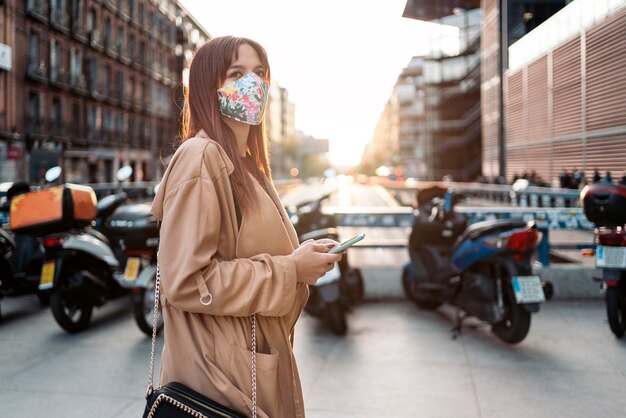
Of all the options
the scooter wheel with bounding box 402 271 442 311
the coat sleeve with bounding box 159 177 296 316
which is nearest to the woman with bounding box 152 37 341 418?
the coat sleeve with bounding box 159 177 296 316

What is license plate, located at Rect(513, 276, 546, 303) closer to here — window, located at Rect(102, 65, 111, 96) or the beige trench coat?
the beige trench coat

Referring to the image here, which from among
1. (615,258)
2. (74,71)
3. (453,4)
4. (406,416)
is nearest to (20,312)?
(406,416)

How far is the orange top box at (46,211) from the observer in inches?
199

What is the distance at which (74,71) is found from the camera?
28844mm

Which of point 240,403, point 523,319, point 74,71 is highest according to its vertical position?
point 74,71

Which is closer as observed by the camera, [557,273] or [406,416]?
[406,416]

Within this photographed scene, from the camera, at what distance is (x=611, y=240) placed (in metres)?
4.45

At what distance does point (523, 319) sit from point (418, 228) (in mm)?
1593

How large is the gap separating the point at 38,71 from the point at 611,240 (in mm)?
25290

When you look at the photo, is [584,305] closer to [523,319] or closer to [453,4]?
[523,319]

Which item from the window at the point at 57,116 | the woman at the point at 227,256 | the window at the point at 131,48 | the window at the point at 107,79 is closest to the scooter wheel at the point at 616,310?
the woman at the point at 227,256

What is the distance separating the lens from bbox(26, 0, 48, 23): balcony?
11569 millimetres

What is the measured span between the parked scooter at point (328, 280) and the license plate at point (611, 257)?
2.09 metres

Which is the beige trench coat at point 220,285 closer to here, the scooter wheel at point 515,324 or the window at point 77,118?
the scooter wheel at point 515,324
